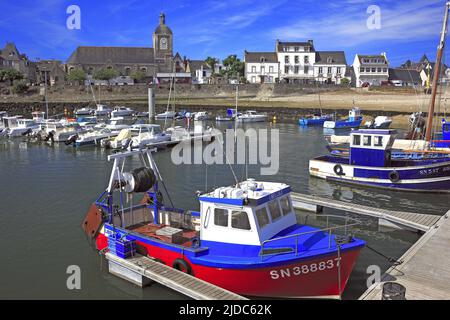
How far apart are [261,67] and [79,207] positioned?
97026mm

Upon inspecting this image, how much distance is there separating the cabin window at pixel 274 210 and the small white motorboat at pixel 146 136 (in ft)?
92.3

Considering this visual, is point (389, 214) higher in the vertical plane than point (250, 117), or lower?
lower

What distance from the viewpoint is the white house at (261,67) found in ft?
371

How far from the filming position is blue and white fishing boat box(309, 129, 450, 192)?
24406 millimetres

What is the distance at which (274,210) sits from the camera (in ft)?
43.8

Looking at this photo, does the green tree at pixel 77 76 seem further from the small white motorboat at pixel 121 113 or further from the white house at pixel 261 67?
the white house at pixel 261 67

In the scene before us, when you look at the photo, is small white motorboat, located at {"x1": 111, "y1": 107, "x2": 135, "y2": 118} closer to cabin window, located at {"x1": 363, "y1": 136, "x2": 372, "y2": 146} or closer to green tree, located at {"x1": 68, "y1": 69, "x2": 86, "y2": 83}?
green tree, located at {"x1": 68, "y1": 69, "x2": 86, "y2": 83}

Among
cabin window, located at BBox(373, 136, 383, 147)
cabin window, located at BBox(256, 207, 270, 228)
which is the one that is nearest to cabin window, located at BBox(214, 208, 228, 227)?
cabin window, located at BBox(256, 207, 270, 228)

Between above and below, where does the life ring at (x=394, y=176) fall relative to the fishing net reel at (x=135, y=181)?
below

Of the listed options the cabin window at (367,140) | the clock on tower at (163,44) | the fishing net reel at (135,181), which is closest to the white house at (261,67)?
the clock on tower at (163,44)

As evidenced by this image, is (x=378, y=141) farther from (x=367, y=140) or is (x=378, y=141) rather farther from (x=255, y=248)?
(x=255, y=248)

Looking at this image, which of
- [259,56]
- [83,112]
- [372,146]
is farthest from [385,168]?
[259,56]

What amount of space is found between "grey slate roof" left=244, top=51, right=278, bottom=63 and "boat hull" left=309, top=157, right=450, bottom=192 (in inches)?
3563

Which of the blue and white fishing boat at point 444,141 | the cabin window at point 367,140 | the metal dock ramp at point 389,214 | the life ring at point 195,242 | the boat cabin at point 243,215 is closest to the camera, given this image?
the boat cabin at point 243,215
